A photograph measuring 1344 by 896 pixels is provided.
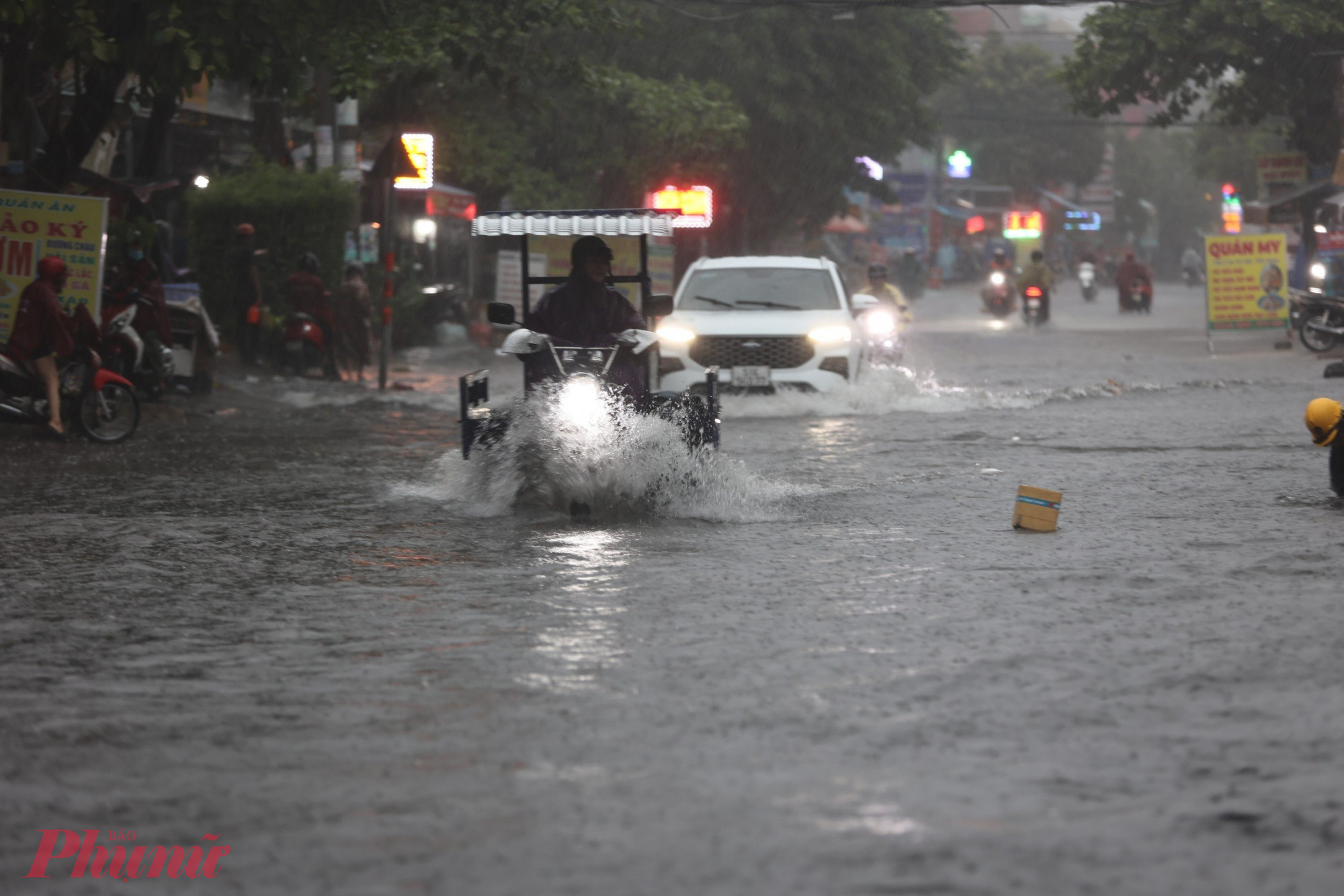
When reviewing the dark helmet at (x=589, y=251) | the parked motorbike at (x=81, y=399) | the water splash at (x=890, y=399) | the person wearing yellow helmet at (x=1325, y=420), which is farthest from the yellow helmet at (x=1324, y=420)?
the parked motorbike at (x=81, y=399)

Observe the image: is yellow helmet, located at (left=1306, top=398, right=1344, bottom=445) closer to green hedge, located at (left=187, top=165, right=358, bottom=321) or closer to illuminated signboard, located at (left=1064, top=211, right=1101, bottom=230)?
green hedge, located at (left=187, top=165, right=358, bottom=321)

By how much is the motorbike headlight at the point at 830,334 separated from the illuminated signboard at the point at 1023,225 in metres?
73.3

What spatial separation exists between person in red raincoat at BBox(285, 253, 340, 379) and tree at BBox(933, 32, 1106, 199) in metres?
70.3

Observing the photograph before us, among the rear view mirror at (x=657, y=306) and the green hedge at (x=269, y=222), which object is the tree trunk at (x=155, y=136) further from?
the rear view mirror at (x=657, y=306)

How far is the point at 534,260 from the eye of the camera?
24.9 metres

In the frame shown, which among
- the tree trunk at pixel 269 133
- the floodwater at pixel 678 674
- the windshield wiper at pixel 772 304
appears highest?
the tree trunk at pixel 269 133

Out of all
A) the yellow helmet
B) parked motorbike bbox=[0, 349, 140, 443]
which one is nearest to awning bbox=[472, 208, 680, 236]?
the yellow helmet

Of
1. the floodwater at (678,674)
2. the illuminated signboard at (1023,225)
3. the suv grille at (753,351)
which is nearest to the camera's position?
the floodwater at (678,674)

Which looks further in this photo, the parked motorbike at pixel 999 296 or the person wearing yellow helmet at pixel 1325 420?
the parked motorbike at pixel 999 296

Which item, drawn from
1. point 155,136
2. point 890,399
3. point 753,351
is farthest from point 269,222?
point 890,399

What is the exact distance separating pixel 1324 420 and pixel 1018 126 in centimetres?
8782

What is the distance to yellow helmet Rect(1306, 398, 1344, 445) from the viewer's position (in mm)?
9453

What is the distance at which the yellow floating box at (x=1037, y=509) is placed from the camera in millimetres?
8844

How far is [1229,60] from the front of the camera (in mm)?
34281
